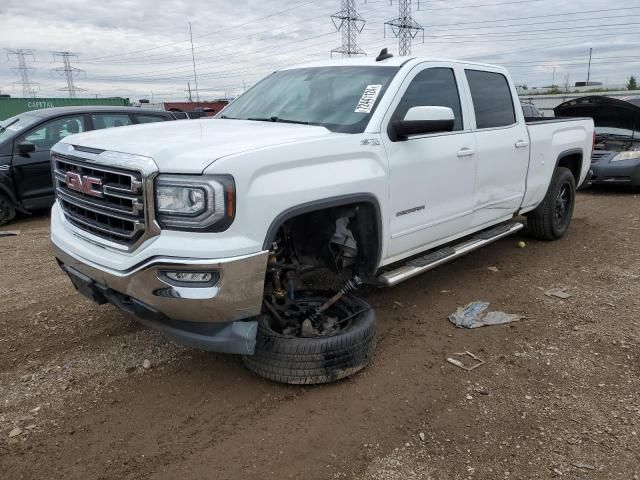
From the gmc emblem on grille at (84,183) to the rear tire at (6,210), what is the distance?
5.52m

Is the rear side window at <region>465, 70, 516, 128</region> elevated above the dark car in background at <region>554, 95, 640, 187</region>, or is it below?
above

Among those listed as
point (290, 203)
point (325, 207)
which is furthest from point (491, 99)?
point (290, 203)

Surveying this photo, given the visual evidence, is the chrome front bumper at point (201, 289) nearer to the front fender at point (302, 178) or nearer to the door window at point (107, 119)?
the front fender at point (302, 178)

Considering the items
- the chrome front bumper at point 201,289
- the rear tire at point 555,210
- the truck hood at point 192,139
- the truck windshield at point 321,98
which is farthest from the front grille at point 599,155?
the chrome front bumper at point 201,289

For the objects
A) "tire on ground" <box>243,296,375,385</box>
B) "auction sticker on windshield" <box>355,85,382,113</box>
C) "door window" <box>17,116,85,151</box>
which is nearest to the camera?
"tire on ground" <box>243,296,375,385</box>

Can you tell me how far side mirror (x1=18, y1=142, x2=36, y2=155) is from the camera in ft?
25.2

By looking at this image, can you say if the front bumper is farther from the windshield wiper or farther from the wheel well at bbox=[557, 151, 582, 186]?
the windshield wiper

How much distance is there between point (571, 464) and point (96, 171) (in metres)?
2.96

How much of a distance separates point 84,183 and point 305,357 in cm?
166

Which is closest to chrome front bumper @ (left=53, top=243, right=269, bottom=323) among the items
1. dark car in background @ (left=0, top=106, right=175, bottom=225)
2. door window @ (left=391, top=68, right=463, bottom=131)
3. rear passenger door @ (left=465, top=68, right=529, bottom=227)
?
door window @ (left=391, top=68, right=463, bottom=131)

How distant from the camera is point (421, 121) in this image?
3.56 meters

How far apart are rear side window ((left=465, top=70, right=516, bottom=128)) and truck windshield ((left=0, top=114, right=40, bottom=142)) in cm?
655

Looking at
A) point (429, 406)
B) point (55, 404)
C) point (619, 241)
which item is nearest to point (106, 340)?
point (55, 404)

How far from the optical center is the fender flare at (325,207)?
286 centimetres
